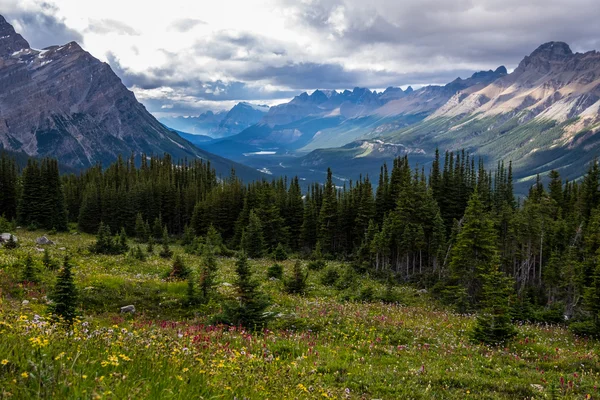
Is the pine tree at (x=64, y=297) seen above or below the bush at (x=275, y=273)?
above

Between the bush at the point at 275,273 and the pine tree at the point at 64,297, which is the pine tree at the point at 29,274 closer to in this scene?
the pine tree at the point at 64,297

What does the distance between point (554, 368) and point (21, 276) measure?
24481mm

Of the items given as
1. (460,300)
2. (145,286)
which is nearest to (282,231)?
(460,300)

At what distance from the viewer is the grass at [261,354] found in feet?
18.8

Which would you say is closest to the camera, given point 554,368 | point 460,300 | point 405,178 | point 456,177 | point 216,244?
point 554,368

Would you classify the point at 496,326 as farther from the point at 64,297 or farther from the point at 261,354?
the point at 64,297

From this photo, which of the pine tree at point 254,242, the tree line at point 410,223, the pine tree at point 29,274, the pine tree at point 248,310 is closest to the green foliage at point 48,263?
the pine tree at point 29,274

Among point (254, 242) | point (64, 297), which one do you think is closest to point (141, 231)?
point (254, 242)

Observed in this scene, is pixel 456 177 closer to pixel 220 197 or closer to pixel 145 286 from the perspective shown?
pixel 220 197

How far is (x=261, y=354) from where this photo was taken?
11844 millimetres

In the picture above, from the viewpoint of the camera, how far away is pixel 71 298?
14.1 metres

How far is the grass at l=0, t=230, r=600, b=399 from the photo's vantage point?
573cm

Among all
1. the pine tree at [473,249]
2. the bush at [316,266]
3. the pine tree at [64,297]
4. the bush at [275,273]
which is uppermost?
the pine tree at [64,297]

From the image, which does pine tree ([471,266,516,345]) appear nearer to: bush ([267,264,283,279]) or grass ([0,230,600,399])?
grass ([0,230,600,399])
